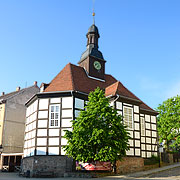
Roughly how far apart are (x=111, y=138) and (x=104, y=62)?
13.6 m

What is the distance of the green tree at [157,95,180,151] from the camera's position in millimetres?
32344

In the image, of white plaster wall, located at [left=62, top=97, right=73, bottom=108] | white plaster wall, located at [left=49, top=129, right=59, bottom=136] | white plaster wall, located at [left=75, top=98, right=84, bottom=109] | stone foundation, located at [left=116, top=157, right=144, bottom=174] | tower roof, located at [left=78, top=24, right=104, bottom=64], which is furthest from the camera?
tower roof, located at [left=78, top=24, right=104, bottom=64]

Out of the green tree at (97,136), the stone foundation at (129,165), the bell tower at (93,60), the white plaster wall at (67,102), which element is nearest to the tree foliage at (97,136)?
the green tree at (97,136)

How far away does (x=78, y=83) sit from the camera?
26.2 metres

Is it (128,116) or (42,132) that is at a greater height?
(128,116)

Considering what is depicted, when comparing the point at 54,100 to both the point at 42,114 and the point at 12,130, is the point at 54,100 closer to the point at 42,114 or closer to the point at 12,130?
the point at 42,114

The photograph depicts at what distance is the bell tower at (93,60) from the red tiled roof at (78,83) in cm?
83

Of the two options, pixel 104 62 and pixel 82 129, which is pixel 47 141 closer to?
pixel 82 129

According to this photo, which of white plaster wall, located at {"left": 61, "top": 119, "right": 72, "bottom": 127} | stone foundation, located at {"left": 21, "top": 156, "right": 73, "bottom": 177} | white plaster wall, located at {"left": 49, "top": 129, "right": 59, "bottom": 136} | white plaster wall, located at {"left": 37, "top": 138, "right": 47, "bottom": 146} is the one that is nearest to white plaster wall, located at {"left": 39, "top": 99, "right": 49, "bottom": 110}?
white plaster wall, located at {"left": 61, "top": 119, "right": 72, "bottom": 127}

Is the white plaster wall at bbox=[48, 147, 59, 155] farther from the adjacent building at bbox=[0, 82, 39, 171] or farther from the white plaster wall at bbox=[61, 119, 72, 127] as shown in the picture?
the adjacent building at bbox=[0, 82, 39, 171]

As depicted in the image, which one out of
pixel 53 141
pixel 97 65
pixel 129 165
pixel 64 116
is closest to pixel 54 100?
pixel 64 116

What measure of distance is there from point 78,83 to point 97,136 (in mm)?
8703

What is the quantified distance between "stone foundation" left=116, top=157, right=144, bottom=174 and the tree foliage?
2427mm

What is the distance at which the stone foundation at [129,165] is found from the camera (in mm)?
21930
